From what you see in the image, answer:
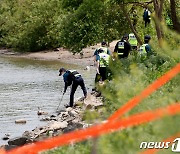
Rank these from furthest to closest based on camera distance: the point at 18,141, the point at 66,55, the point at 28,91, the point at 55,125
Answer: the point at 66,55 → the point at 28,91 → the point at 55,125 → the point at 18,141

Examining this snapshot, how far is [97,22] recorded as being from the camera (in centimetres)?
1870

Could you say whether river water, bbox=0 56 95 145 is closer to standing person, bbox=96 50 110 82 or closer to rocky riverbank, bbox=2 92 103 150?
rocky riverbank, bbox=2 92 103 150

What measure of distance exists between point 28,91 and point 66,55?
15.8 meters

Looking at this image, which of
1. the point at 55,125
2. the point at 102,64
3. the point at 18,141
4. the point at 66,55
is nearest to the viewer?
the point at 18,141

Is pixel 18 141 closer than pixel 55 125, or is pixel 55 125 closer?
pixel 18 141

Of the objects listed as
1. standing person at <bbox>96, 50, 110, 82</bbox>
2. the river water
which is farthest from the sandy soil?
standing person at <bbox>96, 50, 110, 82</bbox>

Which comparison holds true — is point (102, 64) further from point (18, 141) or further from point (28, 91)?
point (28, 91)

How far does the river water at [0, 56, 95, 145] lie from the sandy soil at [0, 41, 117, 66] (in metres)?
1.12

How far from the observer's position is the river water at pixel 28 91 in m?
16.7

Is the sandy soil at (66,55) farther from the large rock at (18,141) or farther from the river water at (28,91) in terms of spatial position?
the large rock at (18,141)

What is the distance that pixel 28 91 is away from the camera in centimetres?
2272

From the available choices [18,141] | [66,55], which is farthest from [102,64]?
[66,55]

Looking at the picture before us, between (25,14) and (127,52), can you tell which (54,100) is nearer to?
(127,52)

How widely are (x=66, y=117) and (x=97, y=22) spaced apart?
4526 millimetres
